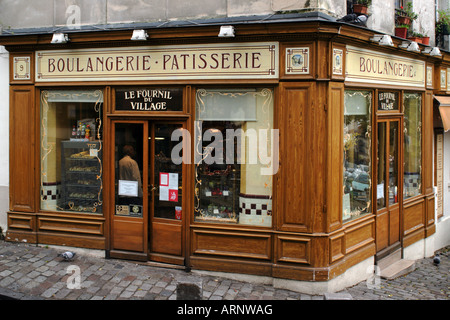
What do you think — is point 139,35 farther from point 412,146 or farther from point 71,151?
point 412,146

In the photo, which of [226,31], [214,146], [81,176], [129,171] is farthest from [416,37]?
[81,176]

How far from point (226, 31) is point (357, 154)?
313cm

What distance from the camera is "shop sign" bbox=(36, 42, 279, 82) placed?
726 centimetres

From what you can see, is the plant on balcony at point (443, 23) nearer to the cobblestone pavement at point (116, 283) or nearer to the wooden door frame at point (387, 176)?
the wooden door frame at point (387, 176)

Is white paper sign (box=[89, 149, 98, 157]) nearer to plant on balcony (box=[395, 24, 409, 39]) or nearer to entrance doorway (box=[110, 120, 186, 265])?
entrance doorway (box=[110, 120, 186, 265])

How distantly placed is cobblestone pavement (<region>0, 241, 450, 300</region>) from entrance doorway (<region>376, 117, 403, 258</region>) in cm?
80

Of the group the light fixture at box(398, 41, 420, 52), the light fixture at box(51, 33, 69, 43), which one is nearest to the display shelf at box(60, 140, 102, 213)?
the light fixture at box(51, 33, 69, 43)

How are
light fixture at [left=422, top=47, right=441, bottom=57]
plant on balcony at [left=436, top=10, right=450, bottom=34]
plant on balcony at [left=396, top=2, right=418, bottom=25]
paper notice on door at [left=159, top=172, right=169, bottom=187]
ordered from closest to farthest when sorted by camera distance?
paper notice on door at [left=159, top=172, right=169, bottom=187], plant on balcony at [left=396, top=2, right=418, bottom=25], light fixture at [left=422, top=47, right=441, bottom=57], plant on balcony at [left=436, top=10, right=450, bottom=34]

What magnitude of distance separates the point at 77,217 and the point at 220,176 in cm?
274

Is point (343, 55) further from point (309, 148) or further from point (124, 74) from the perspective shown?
point (124, 74)

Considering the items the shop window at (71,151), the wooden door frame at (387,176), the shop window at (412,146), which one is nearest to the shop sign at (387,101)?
Answer: the wooden door frame at (387,176)

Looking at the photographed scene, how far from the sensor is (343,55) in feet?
24.0

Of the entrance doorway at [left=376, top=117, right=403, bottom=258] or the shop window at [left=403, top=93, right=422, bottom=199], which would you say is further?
the shop window at [left=403, top=93, right=422, bottom=199]
